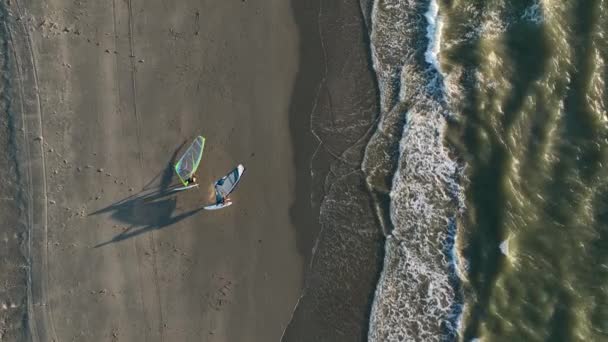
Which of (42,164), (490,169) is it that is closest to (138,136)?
(42,164)

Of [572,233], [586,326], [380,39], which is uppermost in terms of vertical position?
[380,39]

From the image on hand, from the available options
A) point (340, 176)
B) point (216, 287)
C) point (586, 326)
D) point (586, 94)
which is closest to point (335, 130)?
point (340, 176)

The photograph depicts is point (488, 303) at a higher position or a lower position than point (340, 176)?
lower

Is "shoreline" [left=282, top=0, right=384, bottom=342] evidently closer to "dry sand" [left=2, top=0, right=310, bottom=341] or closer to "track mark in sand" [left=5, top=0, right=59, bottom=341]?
"dry sand" [left=2, top=0, right=310, bottom=341]

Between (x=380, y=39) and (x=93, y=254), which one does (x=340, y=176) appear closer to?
(x=380, y=39)

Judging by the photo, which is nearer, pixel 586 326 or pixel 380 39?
pixel 586 326

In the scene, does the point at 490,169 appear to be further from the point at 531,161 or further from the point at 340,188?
the point at 340,188

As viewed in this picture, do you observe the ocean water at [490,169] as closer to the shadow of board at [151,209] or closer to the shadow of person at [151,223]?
the shadow of person at [151,223]
